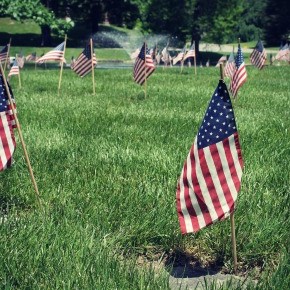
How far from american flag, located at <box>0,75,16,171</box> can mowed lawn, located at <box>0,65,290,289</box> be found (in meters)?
0.38

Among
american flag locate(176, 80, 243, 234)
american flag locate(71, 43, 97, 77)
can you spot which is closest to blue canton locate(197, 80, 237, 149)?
american flag locate(176, 80, 243, 234)

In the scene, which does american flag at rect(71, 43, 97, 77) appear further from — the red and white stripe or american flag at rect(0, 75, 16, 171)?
the red and white stripe

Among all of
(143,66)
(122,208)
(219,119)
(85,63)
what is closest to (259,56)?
(85,63)

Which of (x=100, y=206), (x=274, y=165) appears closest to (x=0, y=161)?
(x=100, y=206)

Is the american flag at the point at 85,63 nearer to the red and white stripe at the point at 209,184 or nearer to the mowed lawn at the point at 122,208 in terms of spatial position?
the mowed lawn at the point at 122,208

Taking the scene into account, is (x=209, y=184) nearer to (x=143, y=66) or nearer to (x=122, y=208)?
(x=122, y=208)

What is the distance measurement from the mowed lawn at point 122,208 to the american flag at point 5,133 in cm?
38

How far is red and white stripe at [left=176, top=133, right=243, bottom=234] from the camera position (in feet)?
10.5

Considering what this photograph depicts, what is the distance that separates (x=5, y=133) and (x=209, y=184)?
1605 millimetres

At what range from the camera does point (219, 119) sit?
3174mm

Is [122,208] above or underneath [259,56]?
above

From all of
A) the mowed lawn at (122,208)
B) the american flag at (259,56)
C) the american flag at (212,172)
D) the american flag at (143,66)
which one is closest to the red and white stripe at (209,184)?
the american flag at (212,172)

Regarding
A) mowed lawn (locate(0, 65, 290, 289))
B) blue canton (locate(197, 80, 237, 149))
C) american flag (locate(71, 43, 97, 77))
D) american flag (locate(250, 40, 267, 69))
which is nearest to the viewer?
mowed lawn (locate(0, 65, 290, 289))

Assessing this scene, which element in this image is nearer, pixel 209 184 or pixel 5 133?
pixel 209 184
